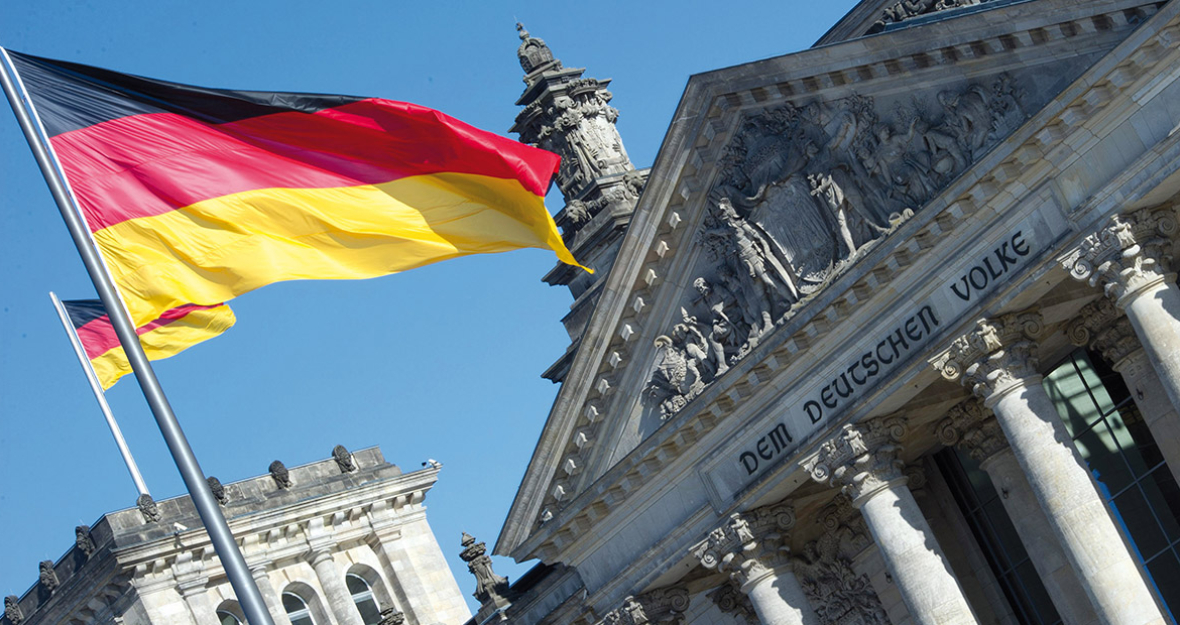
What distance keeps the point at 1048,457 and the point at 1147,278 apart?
363 centimetres

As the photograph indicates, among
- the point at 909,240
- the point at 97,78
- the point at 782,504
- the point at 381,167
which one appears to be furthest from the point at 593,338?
the point at 97,78

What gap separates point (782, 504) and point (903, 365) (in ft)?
15.6

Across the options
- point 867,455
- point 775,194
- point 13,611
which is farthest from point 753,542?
point 13,611

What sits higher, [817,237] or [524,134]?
[524,134]

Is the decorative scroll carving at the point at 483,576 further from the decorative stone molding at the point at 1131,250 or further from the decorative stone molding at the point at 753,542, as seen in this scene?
the decorative stone molding at the point at 1131,250

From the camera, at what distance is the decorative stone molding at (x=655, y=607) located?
40594 millimetres

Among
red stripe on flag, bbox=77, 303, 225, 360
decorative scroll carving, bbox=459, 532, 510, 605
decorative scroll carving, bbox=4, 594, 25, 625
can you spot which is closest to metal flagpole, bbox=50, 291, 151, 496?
red stripe on flag, bbox=77, 303, 225, 360

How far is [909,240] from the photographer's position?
3456cm

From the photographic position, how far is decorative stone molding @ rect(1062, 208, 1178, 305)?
104ft

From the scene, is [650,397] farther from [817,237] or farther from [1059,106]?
[1059,106]

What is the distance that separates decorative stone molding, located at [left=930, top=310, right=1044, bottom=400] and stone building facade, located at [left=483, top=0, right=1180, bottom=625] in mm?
55

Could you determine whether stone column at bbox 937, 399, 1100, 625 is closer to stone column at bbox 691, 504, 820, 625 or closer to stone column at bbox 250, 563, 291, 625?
stone column at bbox 691, 504, 820, 625

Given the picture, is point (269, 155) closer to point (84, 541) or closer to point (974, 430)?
point (974, 430)

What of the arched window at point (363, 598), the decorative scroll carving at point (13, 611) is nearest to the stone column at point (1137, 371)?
the arched window at point (363, 598)
